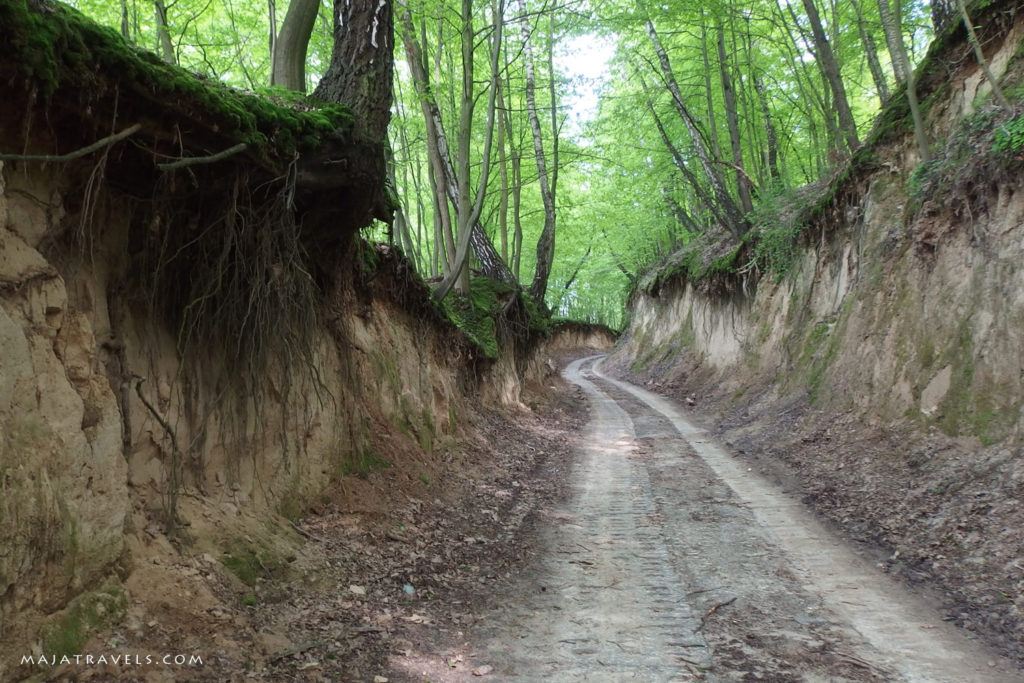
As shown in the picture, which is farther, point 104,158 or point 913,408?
point 913,408

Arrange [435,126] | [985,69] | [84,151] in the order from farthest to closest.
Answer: [435,126], [985,69], [84,151]

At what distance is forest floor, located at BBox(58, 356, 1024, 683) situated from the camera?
3637 millimetres

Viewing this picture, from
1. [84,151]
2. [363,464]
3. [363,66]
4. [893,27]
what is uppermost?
[893,27]

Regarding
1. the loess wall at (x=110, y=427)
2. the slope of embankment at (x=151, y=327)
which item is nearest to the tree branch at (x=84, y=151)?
the slope of embankment at (x=151, y=327)

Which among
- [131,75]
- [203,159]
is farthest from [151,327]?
[131,75]

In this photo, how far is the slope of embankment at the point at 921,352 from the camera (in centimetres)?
536

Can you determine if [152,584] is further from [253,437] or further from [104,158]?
[104,158]

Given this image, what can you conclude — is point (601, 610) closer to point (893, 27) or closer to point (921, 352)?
point (921, 352)

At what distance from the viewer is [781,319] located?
14852 millimetres

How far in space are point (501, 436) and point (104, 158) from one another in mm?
8458

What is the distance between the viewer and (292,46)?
6406 millimetres

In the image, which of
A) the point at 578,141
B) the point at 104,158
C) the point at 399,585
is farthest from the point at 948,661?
the point at 578,141

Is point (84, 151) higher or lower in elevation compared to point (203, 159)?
lower

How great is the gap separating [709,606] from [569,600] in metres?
1.08
